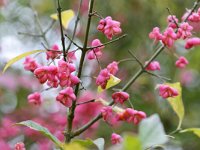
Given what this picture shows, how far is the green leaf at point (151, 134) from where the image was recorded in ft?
3.37

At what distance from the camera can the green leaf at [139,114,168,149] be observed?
103cm

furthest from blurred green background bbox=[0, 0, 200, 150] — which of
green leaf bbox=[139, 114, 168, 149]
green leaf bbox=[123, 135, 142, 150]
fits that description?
green leaf bbox=[123, 135, 142, 150]

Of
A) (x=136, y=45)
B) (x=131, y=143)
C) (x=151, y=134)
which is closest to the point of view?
(x=131, y=143)

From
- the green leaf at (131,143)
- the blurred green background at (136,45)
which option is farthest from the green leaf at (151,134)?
the blurred green background at (136,45)

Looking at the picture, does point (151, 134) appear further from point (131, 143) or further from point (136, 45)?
point (136, 45)

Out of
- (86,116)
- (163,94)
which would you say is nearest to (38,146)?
(86,116)

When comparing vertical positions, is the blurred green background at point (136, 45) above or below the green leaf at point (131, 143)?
above

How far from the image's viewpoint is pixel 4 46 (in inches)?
140

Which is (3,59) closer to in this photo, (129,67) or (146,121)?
(129,67)

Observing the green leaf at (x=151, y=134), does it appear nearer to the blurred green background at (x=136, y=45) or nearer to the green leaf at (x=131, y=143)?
the green leaf at (x=131, y=143)

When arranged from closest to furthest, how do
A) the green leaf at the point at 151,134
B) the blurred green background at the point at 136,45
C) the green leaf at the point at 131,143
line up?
the green leaf at the point at 131,143 → the green leaf at the point at 151,134 → the blurred green background at the point at 136,45

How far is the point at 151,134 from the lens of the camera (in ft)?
3.47

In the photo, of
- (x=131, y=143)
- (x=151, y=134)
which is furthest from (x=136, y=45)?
(x=131, y=143)

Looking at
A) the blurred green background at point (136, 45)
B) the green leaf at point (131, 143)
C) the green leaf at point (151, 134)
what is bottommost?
the green leaf at point (131, 143)
